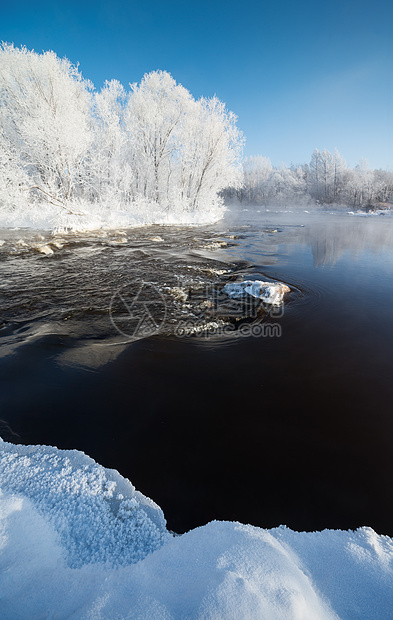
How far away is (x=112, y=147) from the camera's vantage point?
21203mm

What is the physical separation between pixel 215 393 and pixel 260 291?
298 cm

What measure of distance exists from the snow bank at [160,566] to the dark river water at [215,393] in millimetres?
355

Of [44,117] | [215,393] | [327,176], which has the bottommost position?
[215,393]

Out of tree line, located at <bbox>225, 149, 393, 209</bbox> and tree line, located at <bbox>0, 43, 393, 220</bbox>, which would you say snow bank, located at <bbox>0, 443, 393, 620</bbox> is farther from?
tree line, located at <bbox>225, 149, 393, 209</bbox>

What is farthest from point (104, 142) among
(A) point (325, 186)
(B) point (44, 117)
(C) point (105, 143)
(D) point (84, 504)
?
(A) point (325, 186)

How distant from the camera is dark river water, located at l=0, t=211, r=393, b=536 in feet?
5.78

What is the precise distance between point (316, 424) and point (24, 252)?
416 inches

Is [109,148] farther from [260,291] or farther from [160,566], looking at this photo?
[160,566]

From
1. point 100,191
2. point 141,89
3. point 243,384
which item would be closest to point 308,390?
point 243,384

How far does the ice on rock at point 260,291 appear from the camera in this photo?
5.01m

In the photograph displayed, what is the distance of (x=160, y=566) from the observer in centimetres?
111

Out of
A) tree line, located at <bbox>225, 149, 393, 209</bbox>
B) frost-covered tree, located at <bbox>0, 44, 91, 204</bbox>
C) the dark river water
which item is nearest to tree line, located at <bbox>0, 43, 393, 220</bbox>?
frost-covered tree, located at <bbox>0, 44, 91, 204</bbox>

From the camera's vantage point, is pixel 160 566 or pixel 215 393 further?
pixel 215 393

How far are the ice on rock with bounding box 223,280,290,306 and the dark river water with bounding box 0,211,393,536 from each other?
0.27 metres
